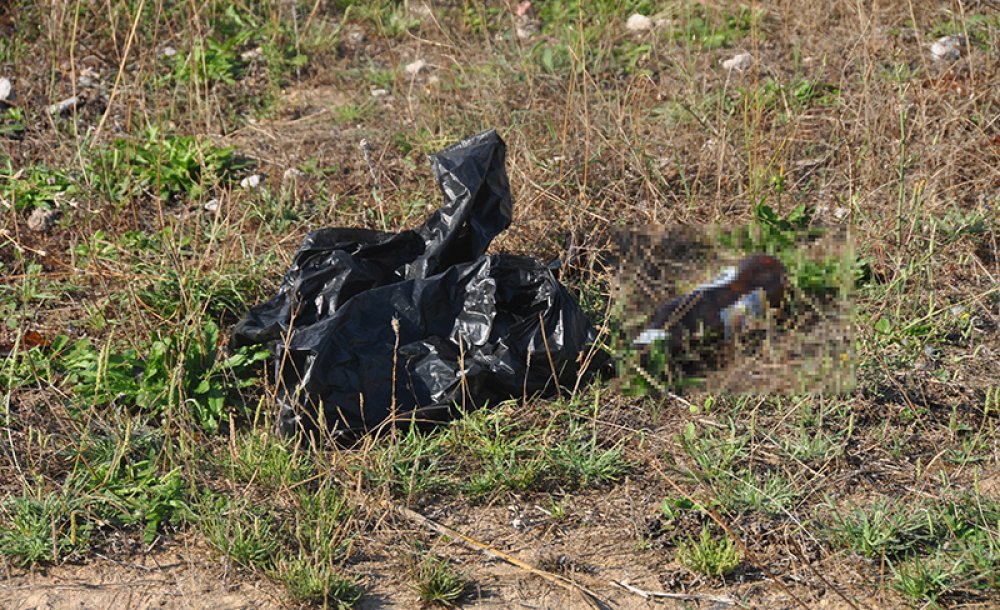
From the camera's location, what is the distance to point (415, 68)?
5.14m

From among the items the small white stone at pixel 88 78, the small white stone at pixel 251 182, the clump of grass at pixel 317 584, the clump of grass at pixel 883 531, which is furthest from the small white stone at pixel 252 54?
the clump of grass at pixel 883 531

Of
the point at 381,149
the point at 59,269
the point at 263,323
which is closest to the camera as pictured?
the point at 263,323

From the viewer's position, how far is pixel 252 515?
9.20ft

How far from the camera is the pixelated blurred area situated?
3230 mm

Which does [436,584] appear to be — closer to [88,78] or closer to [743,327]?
[743,327]

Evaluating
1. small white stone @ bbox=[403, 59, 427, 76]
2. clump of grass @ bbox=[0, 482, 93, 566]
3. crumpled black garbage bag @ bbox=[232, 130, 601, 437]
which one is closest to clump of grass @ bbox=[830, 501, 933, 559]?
crumpled black garbage bag @ bbox=[232, 130, 601, 437]

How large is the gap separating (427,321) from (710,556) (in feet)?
3.78

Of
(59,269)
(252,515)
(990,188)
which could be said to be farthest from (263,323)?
(990,188)

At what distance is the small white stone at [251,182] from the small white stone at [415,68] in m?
1.06

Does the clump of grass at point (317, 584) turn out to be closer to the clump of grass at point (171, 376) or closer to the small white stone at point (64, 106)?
the clump of grass at point (171, 376)

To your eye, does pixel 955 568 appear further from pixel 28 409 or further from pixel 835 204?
pixel 28 409

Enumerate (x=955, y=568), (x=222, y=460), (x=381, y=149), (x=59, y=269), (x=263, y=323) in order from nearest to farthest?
(x=955, y=568) < (x=222, y=460) < (x=263, y=323) < (x=59, y=269) < (x=381, y=149)

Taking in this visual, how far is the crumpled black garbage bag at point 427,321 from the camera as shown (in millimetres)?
3170

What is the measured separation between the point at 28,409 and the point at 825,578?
234 centimetres
